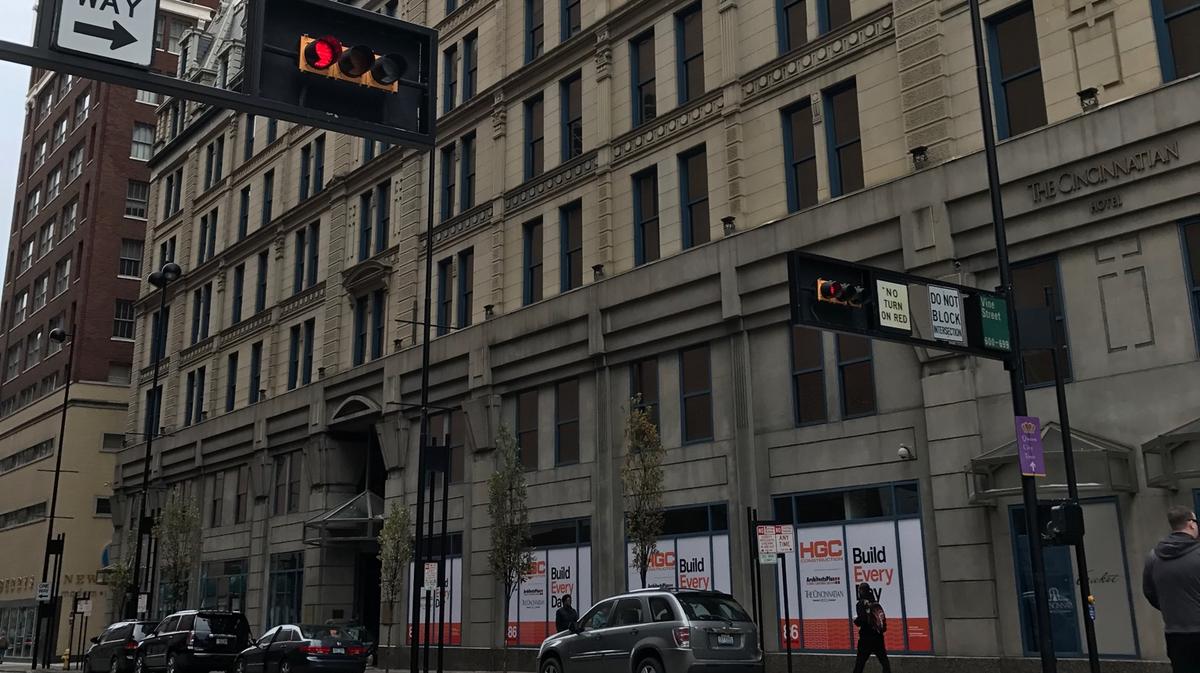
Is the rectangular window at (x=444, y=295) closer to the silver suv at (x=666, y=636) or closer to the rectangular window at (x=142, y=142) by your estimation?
the silver suv at (x=666, y=636)

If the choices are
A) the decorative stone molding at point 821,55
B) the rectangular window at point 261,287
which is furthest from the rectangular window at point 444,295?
the rectangular window at point 261,287

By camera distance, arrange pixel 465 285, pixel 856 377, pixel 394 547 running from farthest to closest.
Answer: pixel 465 285 → pixel 394 547 → pixel 856 377

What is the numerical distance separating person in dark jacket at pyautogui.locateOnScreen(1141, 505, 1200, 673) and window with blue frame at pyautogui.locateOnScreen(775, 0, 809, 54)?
20.7m

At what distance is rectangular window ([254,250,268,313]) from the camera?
49812mm

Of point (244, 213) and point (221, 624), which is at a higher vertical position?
point (244, 213)

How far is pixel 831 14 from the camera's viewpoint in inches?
1049

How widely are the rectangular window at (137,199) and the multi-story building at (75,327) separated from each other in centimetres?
7

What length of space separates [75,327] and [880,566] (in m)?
58.9

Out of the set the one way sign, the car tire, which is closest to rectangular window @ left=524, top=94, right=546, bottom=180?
the car tire

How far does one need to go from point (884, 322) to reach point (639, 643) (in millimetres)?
6885

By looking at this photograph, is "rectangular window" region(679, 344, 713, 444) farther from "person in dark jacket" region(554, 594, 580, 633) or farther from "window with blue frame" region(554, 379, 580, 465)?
"person in dark jacket" region(554, 594, 580, 633)

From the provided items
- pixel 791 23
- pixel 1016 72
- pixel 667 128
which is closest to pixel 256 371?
pixel 667 128

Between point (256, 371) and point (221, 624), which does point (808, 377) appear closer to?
point (221, 624)

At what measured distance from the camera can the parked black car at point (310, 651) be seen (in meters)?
25.3
